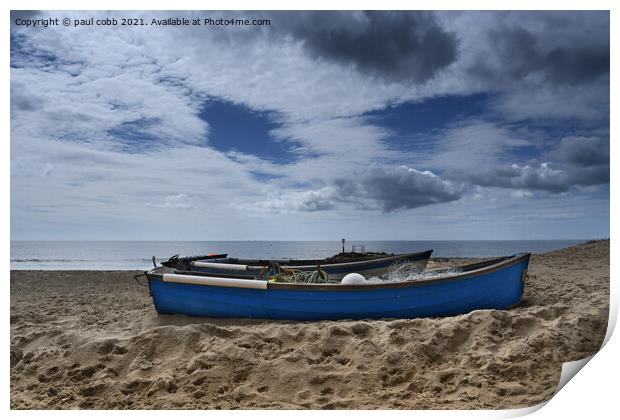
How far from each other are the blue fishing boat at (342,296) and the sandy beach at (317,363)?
595mm

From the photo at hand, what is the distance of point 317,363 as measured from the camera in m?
3.29

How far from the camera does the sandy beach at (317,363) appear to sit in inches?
118

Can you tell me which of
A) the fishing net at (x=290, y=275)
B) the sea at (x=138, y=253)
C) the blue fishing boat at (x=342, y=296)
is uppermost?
the fishing net at (x=290, y=275)

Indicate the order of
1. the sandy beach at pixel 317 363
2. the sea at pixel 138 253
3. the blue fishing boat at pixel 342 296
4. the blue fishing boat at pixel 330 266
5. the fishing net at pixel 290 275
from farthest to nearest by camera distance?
1. the sea at pixel 138 253
2. the blue fishing boat at pixel 330 266
3. the fishing net at pixel 290 275
4. the blue fishing boat at pixel 342 296
5. the sandy beach at pixel 317 363

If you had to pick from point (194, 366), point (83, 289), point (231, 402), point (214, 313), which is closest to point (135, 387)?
point (194, 366)

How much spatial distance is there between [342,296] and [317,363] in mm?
1345

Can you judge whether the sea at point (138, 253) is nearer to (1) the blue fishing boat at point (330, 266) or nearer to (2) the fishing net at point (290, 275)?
(1) the blue fishing boat at point (330, 266)

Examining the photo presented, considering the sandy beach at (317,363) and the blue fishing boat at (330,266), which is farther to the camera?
the blue fishing boat at (330,266)

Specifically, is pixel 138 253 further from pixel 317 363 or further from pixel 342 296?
pixel 317 363

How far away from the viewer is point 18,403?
3.21 meters

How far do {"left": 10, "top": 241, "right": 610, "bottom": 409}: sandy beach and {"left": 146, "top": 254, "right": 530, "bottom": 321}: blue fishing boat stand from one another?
23.4 inches

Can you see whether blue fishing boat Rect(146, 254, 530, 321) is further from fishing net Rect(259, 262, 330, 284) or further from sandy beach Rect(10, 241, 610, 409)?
sandy beach Rect(10, 241, 610, 409)

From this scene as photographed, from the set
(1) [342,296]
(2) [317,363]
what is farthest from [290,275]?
(2) [317,363]

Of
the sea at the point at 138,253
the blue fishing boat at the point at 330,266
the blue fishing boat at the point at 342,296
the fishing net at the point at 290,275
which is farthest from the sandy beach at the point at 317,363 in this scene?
the sea at the point at 138,253
